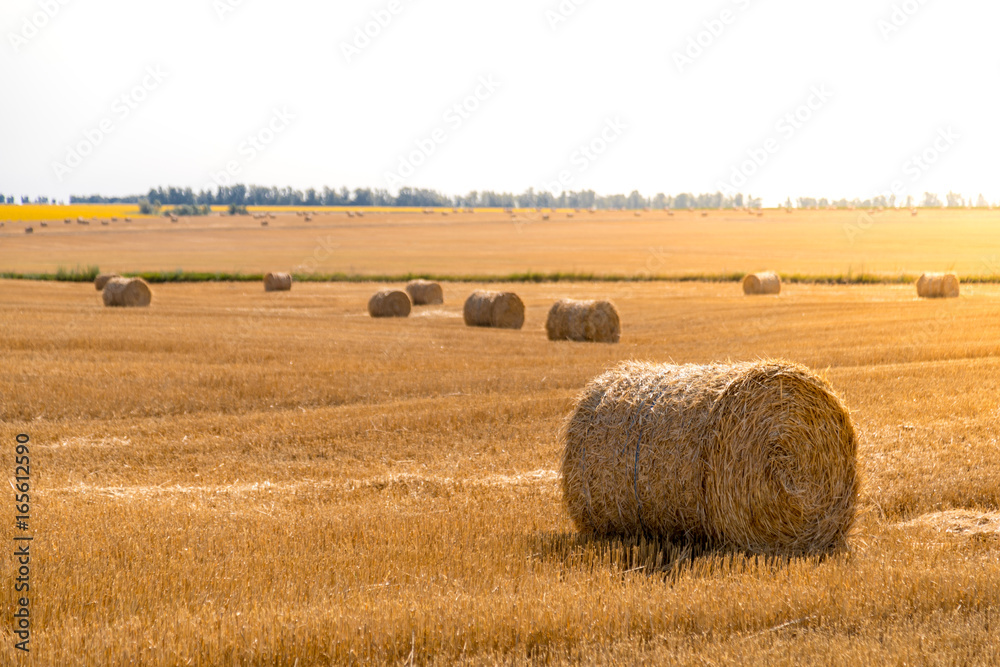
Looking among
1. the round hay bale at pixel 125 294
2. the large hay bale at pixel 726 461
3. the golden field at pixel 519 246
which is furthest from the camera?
the golden field at pixel 519 246

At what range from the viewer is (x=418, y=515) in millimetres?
7941

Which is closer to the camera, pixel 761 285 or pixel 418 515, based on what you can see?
pixel 418 515

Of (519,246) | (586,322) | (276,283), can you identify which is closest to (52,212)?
(519,246)

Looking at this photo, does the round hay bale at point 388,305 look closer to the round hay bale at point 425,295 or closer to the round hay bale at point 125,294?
the round hay bale at point 425,295

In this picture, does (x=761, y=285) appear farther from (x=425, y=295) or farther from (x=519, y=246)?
(x=519, y=246)

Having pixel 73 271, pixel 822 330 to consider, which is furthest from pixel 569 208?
pixel 822 330

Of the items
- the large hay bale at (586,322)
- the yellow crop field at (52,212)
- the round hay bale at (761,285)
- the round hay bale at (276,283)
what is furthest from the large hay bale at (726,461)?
the yellow crop field at (52,212)

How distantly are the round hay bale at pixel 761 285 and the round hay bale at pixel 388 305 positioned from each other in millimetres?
14572

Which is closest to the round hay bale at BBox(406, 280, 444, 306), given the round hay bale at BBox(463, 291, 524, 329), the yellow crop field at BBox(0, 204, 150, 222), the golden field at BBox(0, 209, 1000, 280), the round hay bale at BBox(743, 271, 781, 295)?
the round hay bale at BBox(463, 291, 524, 329)

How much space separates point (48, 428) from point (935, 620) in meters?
11.0

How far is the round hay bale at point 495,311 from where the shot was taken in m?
24.6

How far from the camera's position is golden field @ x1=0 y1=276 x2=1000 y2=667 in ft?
16.4

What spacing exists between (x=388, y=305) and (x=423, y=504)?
19512mm

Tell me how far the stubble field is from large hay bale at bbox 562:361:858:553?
0.35 m
